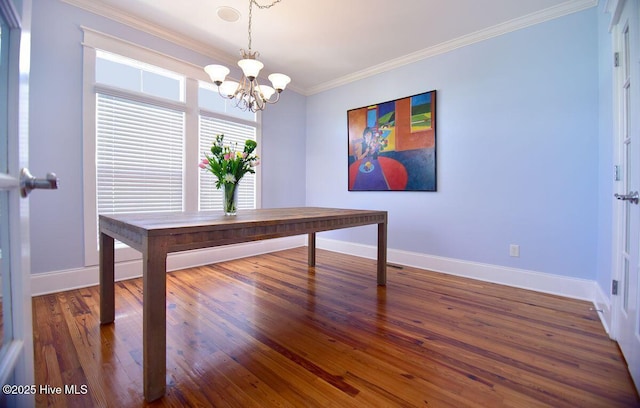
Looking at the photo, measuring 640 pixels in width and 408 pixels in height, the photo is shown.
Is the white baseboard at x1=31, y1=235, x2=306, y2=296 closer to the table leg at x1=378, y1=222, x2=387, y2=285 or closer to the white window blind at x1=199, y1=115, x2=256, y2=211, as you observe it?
the white window blind at x1=199, y1=115, x2=256, y2=211

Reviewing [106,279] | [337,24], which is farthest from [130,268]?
[337,24]

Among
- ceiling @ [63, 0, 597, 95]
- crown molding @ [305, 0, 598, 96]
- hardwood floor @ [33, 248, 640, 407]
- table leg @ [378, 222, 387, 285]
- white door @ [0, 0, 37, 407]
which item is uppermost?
ceiling @ [63, 0, 597, 95]

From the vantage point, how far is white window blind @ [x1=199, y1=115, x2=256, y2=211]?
345 centimetres

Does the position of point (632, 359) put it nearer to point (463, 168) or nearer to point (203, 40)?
point (463, 168)

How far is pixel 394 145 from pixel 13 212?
11.3ft

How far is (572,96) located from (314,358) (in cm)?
305

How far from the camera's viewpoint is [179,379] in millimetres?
1358

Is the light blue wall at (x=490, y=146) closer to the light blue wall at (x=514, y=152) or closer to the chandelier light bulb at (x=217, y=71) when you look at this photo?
the light blue wall at (x=514, y=152)

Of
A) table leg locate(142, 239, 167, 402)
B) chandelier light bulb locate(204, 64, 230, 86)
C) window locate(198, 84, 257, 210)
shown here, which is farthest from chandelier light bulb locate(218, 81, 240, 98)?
table leg locate(142, 239, 167, 402)

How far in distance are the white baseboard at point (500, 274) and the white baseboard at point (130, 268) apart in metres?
1.62

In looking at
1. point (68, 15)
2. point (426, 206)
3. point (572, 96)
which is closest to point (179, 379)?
point (426, 206)

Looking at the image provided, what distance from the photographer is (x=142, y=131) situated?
294 cm

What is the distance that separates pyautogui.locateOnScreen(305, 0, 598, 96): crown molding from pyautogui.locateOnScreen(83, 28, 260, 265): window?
1980 millimetres

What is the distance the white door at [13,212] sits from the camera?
62cm
